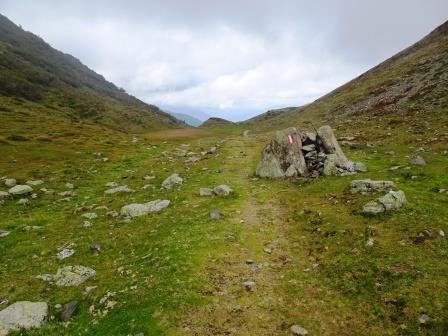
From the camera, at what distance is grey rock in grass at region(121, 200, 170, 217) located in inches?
1021

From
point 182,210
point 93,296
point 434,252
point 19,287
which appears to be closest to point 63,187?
point 182,210

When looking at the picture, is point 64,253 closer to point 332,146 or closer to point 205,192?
point 205,192

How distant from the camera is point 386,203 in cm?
1992

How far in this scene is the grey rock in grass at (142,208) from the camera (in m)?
25.9

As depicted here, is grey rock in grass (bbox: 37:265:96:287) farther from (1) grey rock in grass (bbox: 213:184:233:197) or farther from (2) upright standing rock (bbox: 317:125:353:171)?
(2) upright standing rock (bbox: 317:125:353:171)

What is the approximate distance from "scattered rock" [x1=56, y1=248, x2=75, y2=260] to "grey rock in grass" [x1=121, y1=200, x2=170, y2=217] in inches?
239

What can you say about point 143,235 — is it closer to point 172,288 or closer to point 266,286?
point 172,288

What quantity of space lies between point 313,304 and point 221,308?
11.6 ft

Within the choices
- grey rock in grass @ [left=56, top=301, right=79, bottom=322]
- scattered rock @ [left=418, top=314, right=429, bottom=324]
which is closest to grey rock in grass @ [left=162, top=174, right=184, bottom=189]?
grey rock in grass @ [left=56, top=301, right=79, bottom=322]

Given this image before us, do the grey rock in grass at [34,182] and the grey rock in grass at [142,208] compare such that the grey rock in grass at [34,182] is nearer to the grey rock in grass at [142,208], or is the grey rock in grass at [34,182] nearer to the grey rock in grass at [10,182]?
the grey rock in grass at [10,182]

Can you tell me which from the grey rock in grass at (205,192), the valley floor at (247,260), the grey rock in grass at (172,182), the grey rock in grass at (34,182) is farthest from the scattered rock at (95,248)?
the grey rock in grass at (34,182)

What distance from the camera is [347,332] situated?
11.8 m

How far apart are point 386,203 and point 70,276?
56.8ft

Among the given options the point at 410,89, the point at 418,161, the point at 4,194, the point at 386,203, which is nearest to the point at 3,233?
the point at 4,194
